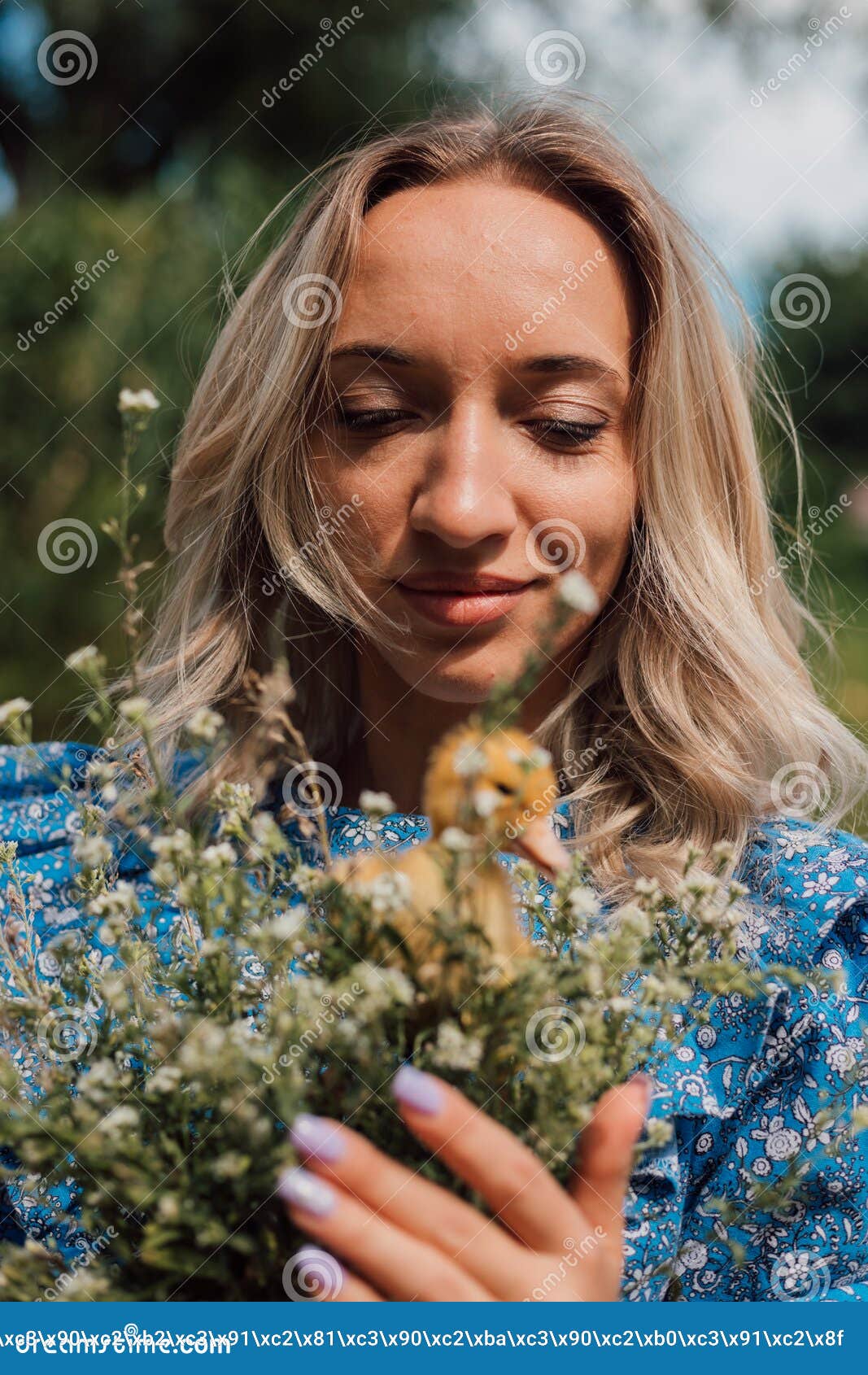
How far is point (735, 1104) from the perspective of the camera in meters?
1.76

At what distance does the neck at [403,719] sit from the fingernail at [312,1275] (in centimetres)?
117

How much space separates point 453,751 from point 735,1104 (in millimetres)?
1031

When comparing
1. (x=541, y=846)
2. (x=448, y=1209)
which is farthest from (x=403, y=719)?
(x=448, y=1209)

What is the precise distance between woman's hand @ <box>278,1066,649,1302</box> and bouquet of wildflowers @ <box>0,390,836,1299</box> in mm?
26

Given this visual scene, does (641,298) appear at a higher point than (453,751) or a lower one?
higher

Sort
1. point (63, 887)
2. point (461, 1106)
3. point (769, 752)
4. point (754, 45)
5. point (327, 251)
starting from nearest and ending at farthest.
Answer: point (461, 1106) → point (327, 251) → point (769, 752) → point (63, 887) → point (754, 45)

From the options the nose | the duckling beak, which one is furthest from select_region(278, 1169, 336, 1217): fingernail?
the nose

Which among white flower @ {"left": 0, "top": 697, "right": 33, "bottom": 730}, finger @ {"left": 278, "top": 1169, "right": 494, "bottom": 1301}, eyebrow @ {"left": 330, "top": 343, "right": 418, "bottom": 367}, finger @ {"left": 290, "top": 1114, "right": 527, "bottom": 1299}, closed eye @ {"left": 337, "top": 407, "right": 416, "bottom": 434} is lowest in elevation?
white flower @ {"left": 0, "top": 697, "right": 33, "bottom": 730}

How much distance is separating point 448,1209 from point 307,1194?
12 centimetres

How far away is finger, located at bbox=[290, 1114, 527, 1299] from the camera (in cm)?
89

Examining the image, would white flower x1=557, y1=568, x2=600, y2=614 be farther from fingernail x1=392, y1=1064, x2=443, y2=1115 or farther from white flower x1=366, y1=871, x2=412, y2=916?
fingernail x1=392, y1=1064, x2=443, y2=1115

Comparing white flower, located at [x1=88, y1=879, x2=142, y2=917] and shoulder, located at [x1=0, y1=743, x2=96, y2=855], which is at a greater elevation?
white flower, located at [x1=88, y1=879, x2=142, y2=917]
